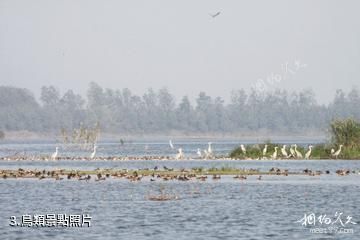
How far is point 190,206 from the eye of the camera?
37719 mm

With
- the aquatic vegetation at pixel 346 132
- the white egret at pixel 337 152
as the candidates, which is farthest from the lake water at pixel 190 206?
the white egret at pixel 337 152

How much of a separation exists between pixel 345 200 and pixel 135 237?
43.7 feet

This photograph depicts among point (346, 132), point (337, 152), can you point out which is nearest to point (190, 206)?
point (346, 132)

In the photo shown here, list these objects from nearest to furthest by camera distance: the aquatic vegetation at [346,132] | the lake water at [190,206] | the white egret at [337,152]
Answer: the lake water at [190,206]
the aquatic vegetation at [346,132]
the white egret at [337,152]

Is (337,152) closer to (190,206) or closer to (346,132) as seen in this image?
(346,132)

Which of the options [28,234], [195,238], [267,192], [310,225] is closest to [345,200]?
[267,192]

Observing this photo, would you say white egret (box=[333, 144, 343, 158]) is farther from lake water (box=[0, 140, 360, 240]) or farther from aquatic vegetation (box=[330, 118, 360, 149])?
lake water (box=[0, 140, 360, 240])

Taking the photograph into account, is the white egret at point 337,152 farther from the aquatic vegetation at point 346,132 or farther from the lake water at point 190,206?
the lake water at point 190,206

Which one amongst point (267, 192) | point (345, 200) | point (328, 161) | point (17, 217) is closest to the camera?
point (17, 217)

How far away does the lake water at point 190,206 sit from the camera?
30141mm

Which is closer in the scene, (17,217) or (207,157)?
(17,217)

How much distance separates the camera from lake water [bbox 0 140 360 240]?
98.9ft

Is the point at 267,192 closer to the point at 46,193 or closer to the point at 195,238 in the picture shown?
the point at 46,193

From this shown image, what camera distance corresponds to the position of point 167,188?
46.0 metres
